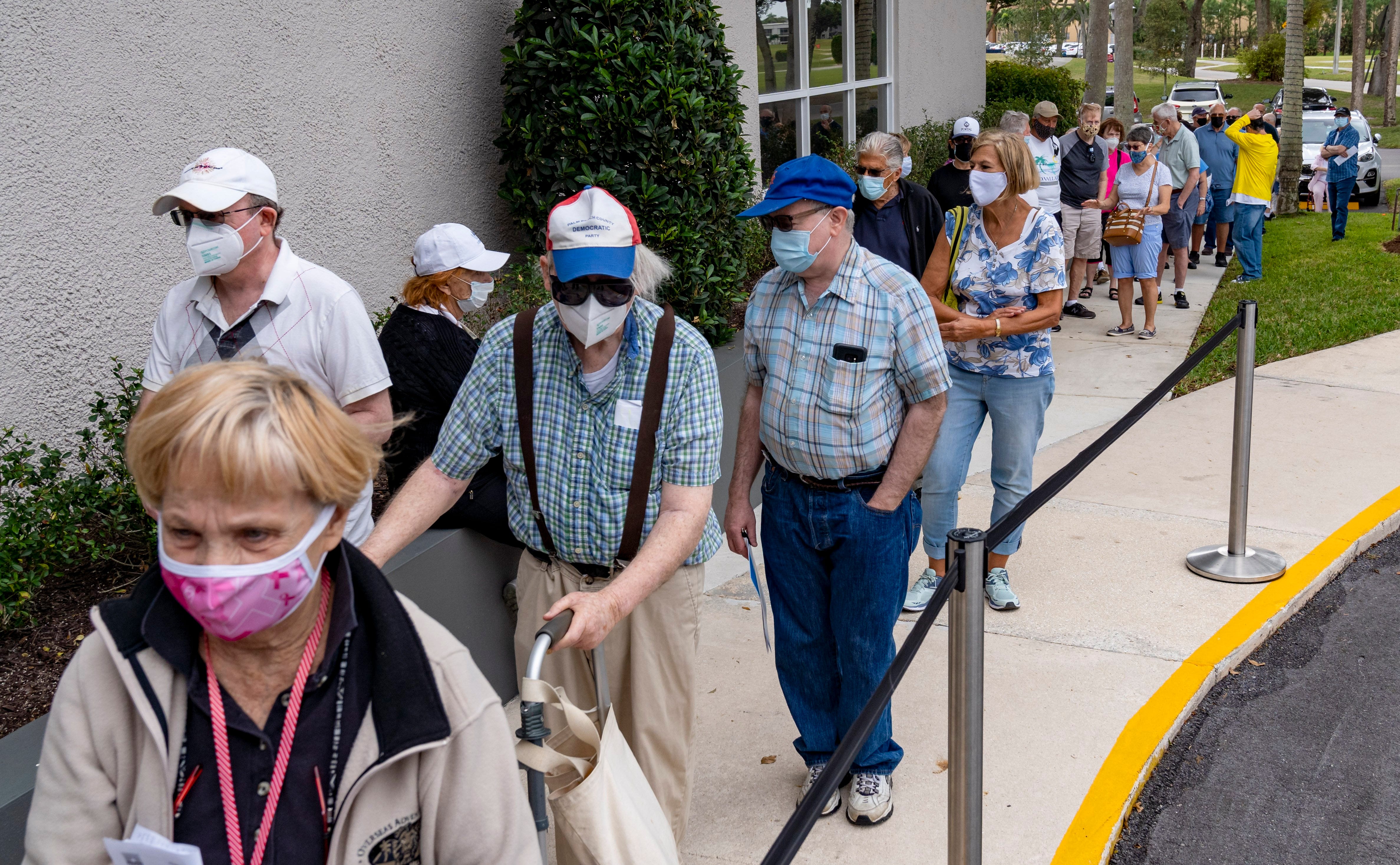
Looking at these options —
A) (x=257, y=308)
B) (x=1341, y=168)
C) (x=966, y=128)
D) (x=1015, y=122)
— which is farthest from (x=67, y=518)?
(x=1341, y=168)

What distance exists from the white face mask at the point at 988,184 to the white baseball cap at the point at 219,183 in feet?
8.97

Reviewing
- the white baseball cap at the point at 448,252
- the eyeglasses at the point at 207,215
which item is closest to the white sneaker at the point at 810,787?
the white baseball cap at the point at 448,252

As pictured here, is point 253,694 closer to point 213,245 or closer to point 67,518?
point 213,245

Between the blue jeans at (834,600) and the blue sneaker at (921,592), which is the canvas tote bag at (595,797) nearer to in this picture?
the blue jeans at (834,600)

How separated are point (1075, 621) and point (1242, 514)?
1.11 metres

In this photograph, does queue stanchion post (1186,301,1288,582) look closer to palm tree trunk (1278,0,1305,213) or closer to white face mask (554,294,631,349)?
white face mask (554,294,631,349)

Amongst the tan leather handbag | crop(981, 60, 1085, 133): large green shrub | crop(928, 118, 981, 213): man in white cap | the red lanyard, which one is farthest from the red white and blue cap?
crop(981, 60, 1085, 133): large green shrub

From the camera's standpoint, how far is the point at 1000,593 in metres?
5.25

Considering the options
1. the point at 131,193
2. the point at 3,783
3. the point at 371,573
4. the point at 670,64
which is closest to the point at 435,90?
the point at 670,64

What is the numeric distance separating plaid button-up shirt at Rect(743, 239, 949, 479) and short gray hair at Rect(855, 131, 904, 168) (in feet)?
7.41

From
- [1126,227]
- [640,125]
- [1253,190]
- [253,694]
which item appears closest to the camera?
[253,694]

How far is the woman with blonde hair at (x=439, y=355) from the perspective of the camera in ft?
13.2

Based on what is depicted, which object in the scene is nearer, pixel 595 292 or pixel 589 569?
pixel 595 292

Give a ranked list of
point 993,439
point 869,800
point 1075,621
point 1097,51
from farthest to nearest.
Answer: point 1097,51
point 1075,621
point 993,439
point 869,800
